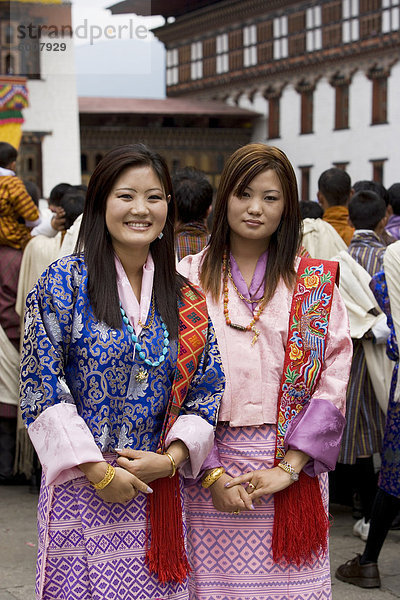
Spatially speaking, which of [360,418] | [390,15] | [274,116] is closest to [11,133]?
[390,15]

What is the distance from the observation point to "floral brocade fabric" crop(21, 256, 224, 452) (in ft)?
7.45

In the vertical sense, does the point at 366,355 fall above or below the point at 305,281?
below

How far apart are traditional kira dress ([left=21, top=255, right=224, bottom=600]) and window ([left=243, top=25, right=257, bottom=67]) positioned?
2649cm

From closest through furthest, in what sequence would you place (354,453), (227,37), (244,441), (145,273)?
(145,273) → (244,441) → (354,453) → (227,37)

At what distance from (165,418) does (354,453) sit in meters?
2.52

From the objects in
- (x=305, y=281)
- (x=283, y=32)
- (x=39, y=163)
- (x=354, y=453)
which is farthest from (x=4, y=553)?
(x=283, y=32)

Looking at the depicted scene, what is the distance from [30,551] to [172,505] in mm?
2260

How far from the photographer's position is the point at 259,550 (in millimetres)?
2629

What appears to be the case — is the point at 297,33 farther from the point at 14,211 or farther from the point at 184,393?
the point at 184,393

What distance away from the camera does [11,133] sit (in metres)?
18.2

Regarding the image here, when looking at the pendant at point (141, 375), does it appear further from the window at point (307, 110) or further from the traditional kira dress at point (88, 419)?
the window at point (307, 110)

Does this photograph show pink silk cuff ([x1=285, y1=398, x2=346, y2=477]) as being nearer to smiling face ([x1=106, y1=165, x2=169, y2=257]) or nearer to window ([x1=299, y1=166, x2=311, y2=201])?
smiling face ([x1=106, y1=165, x2=169, y2=257])

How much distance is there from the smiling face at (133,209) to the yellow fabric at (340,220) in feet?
11.1

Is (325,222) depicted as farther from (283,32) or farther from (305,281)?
(283,32)
